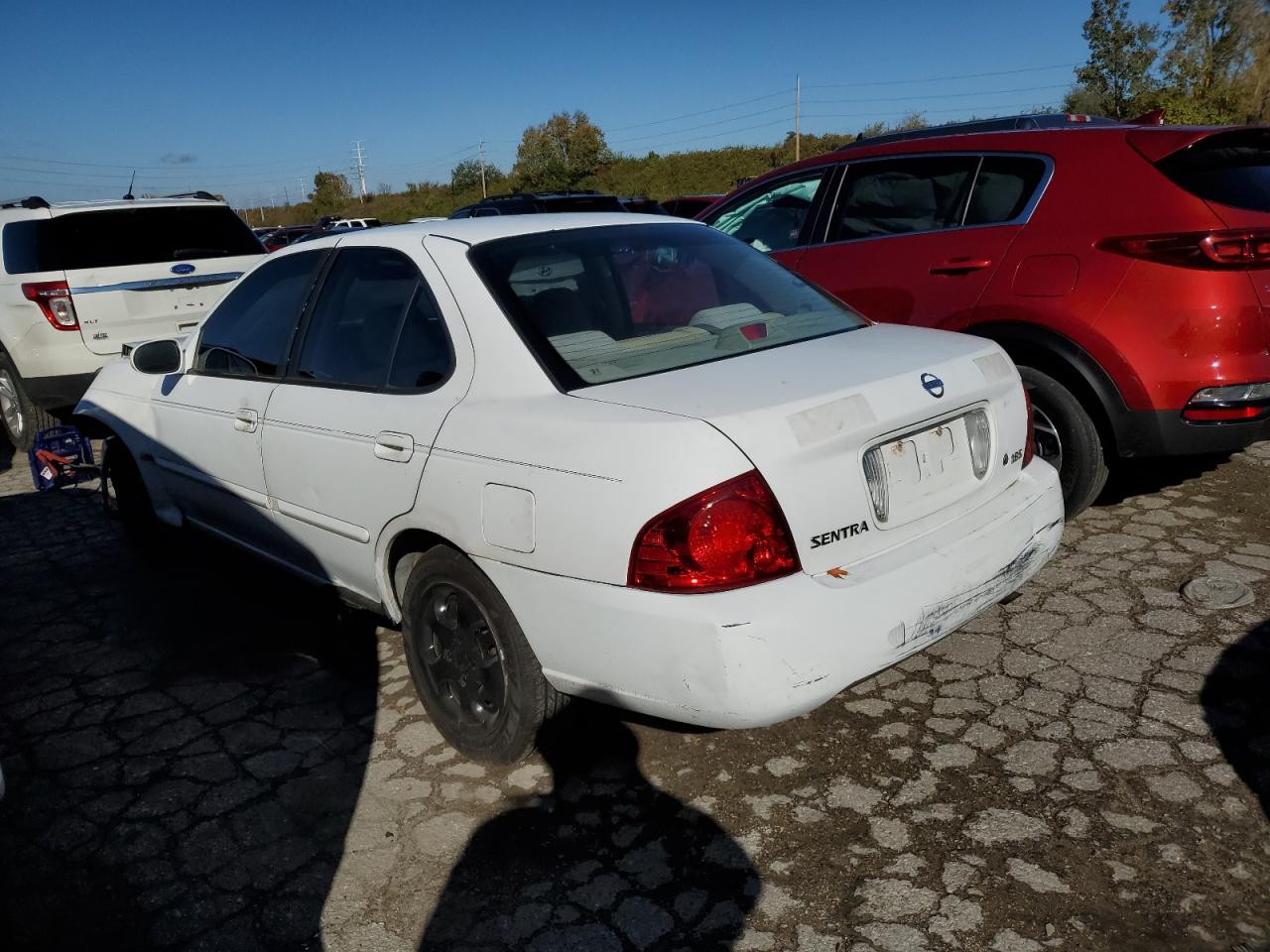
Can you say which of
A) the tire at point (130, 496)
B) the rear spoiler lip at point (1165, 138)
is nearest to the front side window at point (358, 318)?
the tire at point (130, 496)

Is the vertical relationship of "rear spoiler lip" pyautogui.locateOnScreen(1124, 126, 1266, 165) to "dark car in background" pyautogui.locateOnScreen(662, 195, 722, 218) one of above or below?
above

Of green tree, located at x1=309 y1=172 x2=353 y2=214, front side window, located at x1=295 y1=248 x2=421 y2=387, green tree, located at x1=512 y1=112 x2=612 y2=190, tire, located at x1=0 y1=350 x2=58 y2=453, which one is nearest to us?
front side window, located at x1=295 y1=248 x2=421 y2=387

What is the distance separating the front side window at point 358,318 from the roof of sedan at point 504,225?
4.0 inches

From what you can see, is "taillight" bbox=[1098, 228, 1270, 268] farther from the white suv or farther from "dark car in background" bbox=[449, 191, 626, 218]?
"dark car in background" bbox=[449, 191, 626, 218]

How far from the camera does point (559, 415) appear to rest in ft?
8.02

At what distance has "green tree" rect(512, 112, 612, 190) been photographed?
5556 cm

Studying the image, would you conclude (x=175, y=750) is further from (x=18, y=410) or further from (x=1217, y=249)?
(x=18, y=410)

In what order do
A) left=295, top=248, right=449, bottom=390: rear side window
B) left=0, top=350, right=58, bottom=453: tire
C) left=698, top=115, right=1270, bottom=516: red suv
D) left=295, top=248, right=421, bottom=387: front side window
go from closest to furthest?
left=295, top=248, right=449, bottom=390: rear side window, left=295, top=248, right=421, bottom=387: front side window, left=698, top=115, right=1270, bottom=516: red suv, left=0, top=350, right=58, bottom=453: tire

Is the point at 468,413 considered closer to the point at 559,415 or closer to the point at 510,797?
the point at 559,415

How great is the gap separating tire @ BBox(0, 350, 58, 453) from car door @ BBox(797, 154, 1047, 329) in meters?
6.02

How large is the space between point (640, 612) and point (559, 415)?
1.81 feet

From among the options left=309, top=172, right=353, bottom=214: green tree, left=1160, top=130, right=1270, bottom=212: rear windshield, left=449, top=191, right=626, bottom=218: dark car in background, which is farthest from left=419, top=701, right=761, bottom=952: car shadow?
left=309, top=172, right=353, bottom=214: green tree

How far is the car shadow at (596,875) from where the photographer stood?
7.34 ft

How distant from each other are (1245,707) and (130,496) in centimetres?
503
